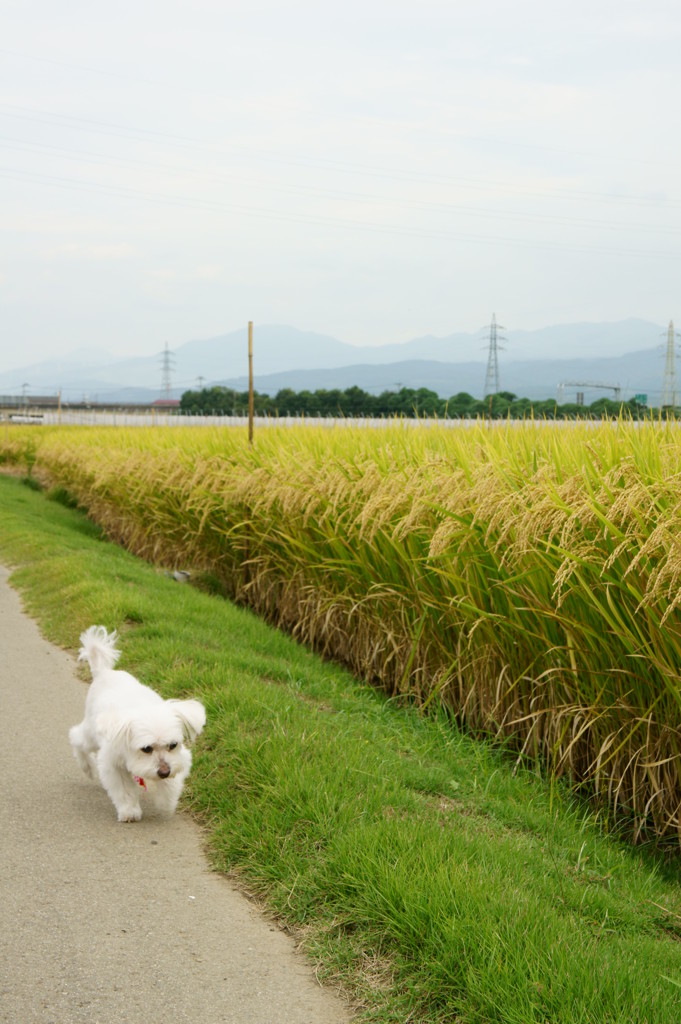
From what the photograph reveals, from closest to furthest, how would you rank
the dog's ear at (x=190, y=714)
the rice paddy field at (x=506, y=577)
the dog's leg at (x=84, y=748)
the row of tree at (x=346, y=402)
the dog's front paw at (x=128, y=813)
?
the dog's ear at (x=190, y=714)
the dog's front paw at (x=128, y=813)
the dog's leg at (x=84, y=748)
the rice paddy field at (x=506, y=577)
the row of tree at (x=346, y=402)

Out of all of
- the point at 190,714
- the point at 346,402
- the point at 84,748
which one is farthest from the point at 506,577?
the point at 346,402

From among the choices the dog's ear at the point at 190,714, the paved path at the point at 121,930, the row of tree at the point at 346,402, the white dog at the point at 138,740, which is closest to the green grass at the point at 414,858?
the paved path at the point at 121,930

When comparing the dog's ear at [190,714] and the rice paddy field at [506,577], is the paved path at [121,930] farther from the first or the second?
the rice paddy field at [506,577]

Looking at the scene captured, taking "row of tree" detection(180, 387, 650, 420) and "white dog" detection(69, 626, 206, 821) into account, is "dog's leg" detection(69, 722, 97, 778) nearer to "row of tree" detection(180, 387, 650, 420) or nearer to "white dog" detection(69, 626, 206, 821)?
"white dog" detection(69, 626, 206, 821)

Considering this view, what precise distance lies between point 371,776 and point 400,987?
1661mm

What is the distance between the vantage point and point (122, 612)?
29.1 feet

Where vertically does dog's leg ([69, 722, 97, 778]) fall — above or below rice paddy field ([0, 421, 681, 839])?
below

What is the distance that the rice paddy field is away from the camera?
5.39 m

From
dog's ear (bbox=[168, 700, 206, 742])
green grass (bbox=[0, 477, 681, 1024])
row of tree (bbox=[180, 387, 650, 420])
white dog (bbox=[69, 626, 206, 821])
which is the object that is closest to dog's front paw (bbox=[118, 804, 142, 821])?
white dog (bbox=[69, 626, 206, 821])

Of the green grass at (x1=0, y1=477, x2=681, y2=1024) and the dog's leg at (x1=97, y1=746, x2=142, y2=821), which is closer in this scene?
the green grass at (x1=0, y1=477, x2=681, y2=1024)

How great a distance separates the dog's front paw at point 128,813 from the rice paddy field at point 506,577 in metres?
2.21

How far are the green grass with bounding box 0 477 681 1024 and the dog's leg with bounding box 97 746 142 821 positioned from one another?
0.33 meters

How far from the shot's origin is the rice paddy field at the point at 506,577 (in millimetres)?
5395

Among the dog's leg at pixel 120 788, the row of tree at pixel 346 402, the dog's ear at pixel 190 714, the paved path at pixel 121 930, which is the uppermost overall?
the row of tree at pixel 346 402
